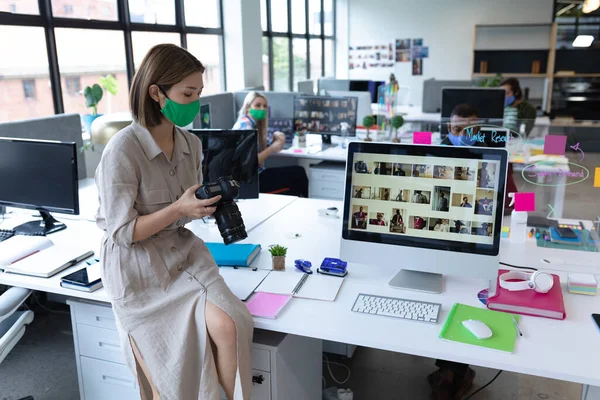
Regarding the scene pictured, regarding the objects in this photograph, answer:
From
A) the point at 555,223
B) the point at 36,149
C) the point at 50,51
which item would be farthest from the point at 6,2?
the point at 555,223

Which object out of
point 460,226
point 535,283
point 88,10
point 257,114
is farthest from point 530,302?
point 88,10

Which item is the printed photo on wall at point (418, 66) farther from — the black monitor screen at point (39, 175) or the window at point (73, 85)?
the black monitor screen at point (39, 175)

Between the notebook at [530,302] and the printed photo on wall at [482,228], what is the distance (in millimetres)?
188

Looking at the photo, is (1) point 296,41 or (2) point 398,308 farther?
(1) point 296,41

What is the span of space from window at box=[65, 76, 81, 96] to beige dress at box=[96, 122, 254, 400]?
2.77m

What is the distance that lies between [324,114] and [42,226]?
103 inches

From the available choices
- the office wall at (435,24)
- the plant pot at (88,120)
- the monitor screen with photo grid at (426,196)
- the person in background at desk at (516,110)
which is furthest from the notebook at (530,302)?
the office wall at (435,24)

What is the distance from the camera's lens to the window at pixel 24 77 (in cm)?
346

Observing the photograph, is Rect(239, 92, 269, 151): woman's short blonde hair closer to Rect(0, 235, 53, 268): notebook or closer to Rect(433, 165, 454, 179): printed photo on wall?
Rect(0, 235, 53, 268): notebook

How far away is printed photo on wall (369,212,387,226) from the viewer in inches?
65.9

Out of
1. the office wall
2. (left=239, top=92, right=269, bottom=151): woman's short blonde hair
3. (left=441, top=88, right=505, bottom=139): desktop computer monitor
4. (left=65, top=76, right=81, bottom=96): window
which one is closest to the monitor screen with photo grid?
(left=239, top=92, right=269, bottom=151): woman's short blonde hair

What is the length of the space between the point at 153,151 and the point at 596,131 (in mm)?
1844

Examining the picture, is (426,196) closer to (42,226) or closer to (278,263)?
(278,263)

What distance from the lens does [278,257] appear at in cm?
182
